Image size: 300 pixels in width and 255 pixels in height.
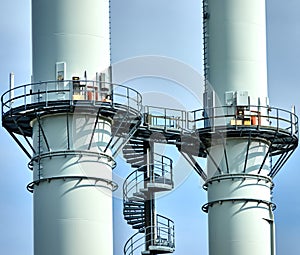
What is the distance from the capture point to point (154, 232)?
82.4 metres

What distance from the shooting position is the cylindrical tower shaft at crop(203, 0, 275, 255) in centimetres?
8169

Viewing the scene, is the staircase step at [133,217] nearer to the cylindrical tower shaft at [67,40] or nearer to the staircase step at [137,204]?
the staircase step at [137,204]

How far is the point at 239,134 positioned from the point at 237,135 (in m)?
0.23

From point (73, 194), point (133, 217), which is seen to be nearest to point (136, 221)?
point (133, 217)

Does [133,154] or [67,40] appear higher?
Result: [67,40]

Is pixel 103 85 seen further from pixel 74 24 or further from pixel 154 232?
pixel 154 232

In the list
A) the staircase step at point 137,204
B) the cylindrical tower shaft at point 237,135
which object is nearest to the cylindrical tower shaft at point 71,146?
the staircase step at point 137,204

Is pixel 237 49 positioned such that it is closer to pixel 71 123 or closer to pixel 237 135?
pixel 237 135

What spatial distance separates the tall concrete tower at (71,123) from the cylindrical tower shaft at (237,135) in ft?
29.8

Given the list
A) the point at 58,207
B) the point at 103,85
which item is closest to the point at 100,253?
the point at 58,207

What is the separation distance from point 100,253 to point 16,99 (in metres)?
9.82

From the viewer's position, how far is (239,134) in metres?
82.1

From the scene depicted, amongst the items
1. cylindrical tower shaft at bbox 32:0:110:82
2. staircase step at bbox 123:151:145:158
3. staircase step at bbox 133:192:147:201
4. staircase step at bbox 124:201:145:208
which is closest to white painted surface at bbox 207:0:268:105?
staircase step at bbox 123:151:145:158

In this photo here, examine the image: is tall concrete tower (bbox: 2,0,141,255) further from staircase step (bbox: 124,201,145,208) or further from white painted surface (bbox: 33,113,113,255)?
staircase step (bbox: 124,201,145,208)
